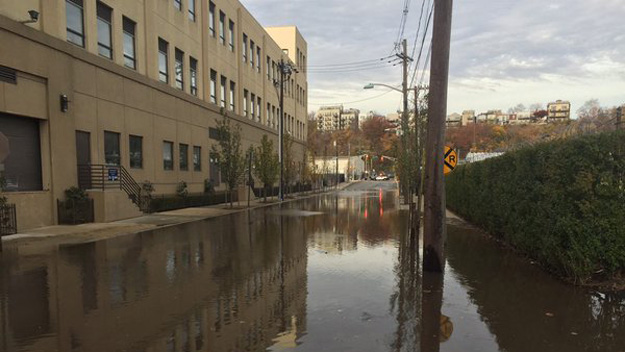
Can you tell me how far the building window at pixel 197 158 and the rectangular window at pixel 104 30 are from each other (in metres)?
9.11

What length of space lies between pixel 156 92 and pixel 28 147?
8.51 meters

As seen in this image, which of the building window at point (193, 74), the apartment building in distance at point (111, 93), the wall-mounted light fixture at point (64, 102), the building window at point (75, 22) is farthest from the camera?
the building window at point (193, 74)

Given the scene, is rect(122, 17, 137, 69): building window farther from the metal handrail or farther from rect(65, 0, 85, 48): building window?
the metal handrail

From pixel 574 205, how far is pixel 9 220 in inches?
586

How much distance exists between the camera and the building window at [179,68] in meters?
25.3

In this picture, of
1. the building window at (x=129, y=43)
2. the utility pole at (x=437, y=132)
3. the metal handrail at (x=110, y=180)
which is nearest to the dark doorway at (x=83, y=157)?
the metal handrail at (x=110, y=180)

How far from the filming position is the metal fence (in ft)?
41.4

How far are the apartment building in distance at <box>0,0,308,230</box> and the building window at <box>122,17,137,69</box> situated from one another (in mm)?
50

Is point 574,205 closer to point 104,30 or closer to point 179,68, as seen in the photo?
point 104,30

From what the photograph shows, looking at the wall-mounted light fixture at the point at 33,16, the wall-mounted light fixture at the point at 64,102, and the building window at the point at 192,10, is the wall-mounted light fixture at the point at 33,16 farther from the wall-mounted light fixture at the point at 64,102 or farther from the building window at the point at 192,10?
the building window at the point at 192,10

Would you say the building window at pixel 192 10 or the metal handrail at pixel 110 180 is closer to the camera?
the metal handrail at pixel 110 180

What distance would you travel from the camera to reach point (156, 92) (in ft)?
73.9

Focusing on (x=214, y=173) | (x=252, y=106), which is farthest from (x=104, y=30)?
(x=252, y=106)

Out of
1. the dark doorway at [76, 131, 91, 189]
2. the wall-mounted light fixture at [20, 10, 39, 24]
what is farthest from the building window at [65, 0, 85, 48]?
the dark doorway at [76, 131, 91, 189]
